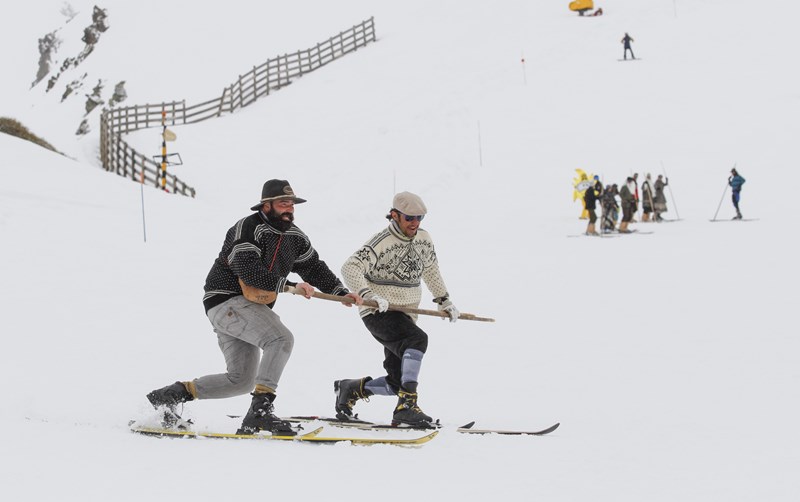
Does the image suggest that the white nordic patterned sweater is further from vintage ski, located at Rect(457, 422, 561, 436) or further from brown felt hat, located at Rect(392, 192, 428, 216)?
vintage ski, located at Rect(457, 422, 561, 436)

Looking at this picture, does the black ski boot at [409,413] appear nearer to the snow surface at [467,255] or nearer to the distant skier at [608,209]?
the snow surface at [467,255]

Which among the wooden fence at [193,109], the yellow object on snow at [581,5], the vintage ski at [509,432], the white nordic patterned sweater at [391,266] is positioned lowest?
the vintage ski at [509,432]

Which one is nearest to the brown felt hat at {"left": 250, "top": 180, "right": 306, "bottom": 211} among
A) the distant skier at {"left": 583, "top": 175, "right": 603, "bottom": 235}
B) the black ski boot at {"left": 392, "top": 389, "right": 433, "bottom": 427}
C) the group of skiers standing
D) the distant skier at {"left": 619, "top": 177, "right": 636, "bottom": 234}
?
the black ski boot at {"left": 392, "top": 389, "right": 433, "bottom": 427}

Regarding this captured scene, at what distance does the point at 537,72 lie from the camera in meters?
33.9

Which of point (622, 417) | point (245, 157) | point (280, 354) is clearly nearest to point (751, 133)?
point (245, 157)

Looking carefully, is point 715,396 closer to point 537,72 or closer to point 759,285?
point 759,285

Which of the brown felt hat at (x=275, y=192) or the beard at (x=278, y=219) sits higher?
the brown felt hat at (x=275, y=192)

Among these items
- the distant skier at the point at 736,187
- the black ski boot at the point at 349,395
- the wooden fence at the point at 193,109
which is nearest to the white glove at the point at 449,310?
the black ski boot at the point at 349,395

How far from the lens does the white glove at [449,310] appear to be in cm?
622

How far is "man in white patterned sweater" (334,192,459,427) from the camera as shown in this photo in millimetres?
A: 5871

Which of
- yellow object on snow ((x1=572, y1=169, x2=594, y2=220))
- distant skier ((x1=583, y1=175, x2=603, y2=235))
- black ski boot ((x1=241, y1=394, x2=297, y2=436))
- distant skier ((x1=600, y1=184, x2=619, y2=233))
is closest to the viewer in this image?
black ski boot ((x1=241, y1=394, x2=297, y2=436))

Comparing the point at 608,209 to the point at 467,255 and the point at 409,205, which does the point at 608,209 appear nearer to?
the point at 467,255

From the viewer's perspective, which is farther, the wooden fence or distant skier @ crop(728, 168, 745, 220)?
the wooden fence

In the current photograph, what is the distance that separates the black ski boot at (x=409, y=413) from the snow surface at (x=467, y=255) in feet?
0.69
